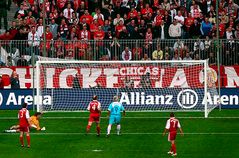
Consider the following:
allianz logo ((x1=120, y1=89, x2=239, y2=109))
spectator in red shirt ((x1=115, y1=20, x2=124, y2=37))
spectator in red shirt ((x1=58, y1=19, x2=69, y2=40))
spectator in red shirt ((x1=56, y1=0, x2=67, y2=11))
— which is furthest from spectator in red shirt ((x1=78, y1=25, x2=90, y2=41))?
allianz logo ((x1=120, y1=89, x2=239, y2=109))

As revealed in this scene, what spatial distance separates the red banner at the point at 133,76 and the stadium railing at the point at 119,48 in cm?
71

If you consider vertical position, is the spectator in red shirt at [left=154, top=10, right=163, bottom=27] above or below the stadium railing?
above

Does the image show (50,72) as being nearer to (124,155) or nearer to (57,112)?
(57,112)

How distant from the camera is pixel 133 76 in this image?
52906mm

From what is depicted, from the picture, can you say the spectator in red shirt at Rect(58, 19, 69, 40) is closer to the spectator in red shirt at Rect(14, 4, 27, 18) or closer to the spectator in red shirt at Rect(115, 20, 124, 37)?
the spectator in red shirt at Rect(115, 20, 124, 37)

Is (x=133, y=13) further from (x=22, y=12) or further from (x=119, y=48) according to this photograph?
(x=22, y=12)

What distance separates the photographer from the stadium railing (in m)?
53.3

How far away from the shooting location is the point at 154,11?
56625 mm

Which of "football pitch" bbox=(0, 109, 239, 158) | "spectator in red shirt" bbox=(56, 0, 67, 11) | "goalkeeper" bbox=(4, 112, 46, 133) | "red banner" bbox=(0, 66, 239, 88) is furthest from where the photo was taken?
"spectator in red shirt" bbox=(56, 0, 67, 11)

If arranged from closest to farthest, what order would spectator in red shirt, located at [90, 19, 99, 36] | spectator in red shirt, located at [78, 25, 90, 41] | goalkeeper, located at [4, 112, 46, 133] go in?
goalkeeper, located at [4, 112, 46, 133]
spectator in red shirt, located at [78, 25, 90, 41]
spectator in red shirt, located at [90, 19, 99, 36]

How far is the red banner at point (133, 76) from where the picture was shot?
52844mm

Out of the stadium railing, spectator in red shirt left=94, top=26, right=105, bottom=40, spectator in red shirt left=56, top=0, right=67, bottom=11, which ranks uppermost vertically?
spectator in red shirt left=56, top=0, right=67, bottom=11

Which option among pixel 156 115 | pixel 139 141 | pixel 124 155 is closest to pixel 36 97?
pixel 156 115

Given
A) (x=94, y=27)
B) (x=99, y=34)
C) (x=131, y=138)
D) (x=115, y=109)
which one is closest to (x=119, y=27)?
(x=99, y=34)
